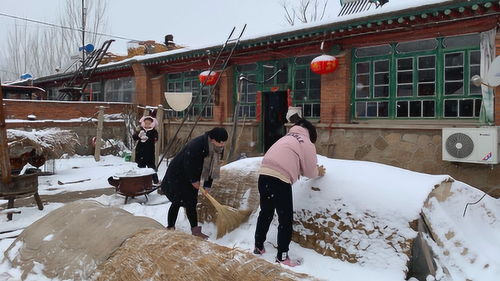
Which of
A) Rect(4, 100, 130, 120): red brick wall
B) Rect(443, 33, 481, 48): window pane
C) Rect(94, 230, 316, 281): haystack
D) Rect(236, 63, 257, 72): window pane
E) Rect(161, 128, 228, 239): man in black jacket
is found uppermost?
Rect(236, 63, 257, 72): window pane

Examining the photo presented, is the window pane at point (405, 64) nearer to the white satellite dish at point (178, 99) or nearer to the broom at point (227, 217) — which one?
the white satellite dish at point (178, 99)

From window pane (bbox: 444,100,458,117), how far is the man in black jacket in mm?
5410

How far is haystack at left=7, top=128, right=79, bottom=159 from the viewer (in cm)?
780

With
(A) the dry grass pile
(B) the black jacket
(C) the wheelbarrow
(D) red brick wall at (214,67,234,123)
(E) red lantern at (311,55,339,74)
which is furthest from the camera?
(D) red brick wall at (214,67,234,123)

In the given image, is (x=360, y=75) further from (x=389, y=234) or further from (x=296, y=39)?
(x=389, y=234)

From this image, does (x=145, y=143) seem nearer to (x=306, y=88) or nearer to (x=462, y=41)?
(x=306, y=88)

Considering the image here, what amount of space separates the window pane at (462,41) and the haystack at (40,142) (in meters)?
8.65

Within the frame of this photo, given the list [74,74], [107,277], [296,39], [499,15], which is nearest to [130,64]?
[74,74]

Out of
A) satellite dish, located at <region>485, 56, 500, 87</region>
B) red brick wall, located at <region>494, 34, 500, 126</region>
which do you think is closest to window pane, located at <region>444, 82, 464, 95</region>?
red brick wall, located at <region>494, 34, 500, 126</region>

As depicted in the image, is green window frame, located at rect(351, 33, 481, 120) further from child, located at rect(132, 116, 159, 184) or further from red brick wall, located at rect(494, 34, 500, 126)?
child, located at rect(132, 116, 159, 184)

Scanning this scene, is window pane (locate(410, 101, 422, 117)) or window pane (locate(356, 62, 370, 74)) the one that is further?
window pane (locate(356, 62, 370, 74))

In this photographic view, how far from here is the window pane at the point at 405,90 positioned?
8.41 meters

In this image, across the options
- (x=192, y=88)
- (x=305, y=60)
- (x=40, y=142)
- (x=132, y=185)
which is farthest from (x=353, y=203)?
(x=192, y=88)

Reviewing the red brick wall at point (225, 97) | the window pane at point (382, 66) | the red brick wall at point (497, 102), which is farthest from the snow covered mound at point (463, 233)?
the red brick wall at point (225, 97)
